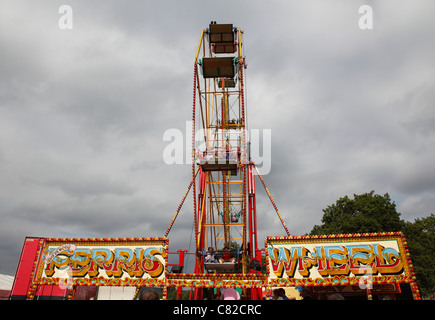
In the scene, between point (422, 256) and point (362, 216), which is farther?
point (362, 216)

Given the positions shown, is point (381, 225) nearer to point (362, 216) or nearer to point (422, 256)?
point (362, 216)

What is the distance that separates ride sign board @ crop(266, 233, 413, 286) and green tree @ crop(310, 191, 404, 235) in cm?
2186

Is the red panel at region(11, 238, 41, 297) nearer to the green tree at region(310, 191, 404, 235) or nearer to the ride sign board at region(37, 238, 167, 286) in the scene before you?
the ride sign board at region(37, 238, 167, 286)

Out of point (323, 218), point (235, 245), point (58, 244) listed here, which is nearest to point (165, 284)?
point (58, 244)

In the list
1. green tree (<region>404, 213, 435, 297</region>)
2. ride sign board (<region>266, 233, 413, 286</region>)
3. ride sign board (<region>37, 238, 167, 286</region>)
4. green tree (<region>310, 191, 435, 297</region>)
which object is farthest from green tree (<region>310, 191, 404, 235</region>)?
ride sign board (<region>37, 238, 167, 286</region>)

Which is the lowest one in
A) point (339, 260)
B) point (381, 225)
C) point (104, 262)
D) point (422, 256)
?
point (104, 262)

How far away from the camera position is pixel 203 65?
15031 mm

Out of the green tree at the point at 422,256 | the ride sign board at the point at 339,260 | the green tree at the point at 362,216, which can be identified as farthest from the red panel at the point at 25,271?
the green tree at the point at 422,256

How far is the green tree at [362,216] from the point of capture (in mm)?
28141

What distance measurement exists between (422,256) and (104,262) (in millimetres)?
30522

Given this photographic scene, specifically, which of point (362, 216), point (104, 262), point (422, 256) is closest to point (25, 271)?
point (104, 262)

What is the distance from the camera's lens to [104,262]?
341 inches

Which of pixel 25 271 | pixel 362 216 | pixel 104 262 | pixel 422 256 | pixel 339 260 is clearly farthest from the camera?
pixel 362 216

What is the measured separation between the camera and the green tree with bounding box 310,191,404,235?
28141 mm
